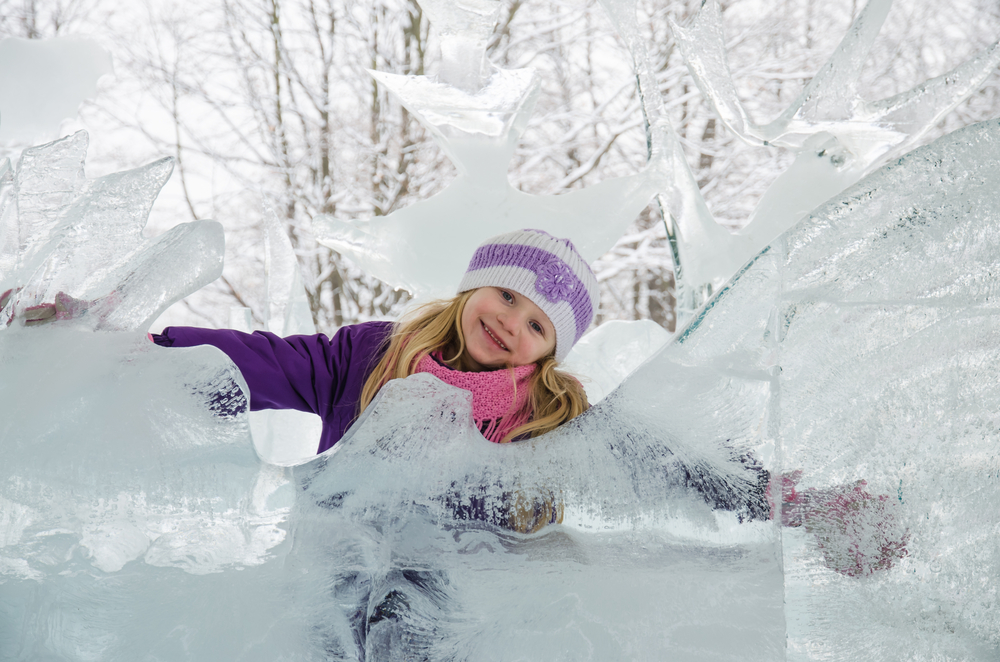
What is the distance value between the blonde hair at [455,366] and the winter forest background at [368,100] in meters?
2.81

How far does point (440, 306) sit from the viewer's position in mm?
1337

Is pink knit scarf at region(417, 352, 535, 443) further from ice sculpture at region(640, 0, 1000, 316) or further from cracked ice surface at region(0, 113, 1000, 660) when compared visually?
cracked ice surface at region(0, 113, 1000, 660)

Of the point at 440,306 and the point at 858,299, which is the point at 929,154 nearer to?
the point at 858,299

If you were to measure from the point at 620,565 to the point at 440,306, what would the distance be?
2.98 ft

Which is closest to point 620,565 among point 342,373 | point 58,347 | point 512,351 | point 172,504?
point 172,504

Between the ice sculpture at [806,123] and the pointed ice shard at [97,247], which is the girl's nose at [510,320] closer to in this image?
the ice sculpture at [806,123]

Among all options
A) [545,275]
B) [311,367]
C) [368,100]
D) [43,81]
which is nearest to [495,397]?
[545,275]

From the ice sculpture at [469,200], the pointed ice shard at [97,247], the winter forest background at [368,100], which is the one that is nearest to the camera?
the pointed ice shard at [97,247]

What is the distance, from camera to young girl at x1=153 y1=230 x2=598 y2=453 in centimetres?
108

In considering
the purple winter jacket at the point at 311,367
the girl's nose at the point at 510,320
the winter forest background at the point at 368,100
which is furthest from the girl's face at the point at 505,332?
the winter forest background at the point at 368,100

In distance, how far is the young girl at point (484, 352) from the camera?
1.08 meters

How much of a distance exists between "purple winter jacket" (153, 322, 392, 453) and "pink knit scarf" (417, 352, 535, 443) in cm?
16

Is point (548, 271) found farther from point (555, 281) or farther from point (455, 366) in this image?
point (455, 366)

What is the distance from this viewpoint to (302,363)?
1.15 meters
